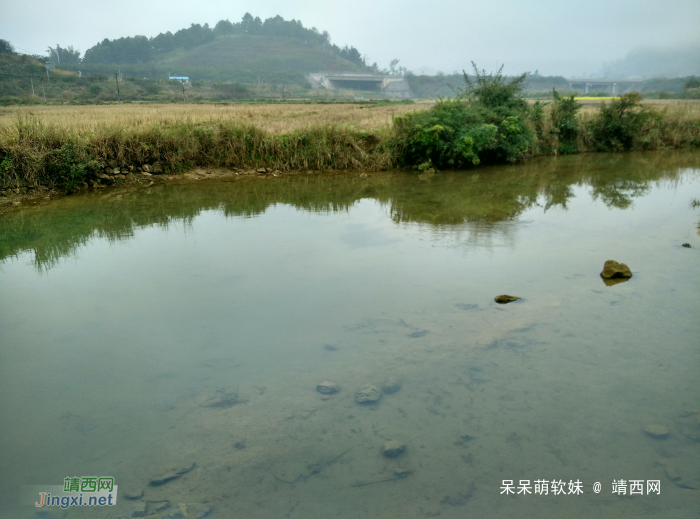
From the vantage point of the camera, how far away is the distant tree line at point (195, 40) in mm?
104931

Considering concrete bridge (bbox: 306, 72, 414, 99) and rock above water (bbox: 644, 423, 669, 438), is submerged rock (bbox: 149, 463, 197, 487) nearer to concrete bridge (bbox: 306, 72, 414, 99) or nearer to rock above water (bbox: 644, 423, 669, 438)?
rock above water (bbox: 644, 423, 669, 438)

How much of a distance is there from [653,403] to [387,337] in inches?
79.1

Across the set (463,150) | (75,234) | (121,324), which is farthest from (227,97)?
(121,324)

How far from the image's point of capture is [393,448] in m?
3.03

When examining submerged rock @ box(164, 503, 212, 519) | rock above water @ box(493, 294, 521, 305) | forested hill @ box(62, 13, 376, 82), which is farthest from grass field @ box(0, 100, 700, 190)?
forested hill @ box(62, 13, 376, 82)

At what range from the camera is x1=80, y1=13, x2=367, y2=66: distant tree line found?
10493cm

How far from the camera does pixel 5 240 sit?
750 centimetres

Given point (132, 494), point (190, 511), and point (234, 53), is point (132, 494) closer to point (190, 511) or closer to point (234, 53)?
point (190, 511)

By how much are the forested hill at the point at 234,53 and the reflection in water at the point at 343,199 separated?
256 feet

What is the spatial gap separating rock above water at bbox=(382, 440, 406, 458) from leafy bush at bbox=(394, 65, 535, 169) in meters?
10.6

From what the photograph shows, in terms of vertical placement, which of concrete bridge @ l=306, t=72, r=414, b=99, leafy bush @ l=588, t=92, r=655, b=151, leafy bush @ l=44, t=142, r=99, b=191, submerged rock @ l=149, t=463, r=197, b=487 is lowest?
submerged rock @ l=149, t=463, r=197, b=487

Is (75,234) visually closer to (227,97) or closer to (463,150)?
(463,150)

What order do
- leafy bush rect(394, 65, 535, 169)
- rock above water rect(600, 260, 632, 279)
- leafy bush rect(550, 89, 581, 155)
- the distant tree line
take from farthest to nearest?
the distant tree line
leafy bush rect(550, 89, 581, 155)
leafy bush rect(394, 65, 535, 169)
rock above water rect(600, 260, 632, 279)

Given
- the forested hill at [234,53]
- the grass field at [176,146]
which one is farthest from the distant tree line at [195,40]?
the grass field at [176,146]
